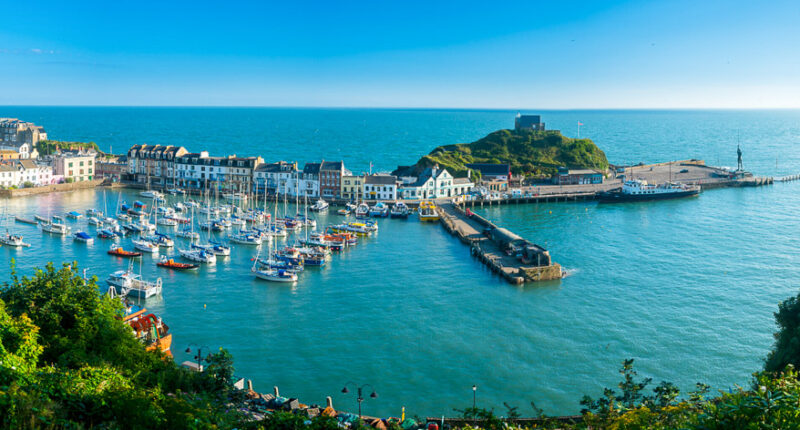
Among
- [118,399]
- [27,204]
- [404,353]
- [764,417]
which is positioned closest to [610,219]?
[404,353]

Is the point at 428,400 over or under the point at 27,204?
under

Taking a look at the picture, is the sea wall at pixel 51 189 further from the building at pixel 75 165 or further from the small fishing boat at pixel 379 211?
the small fishing boat at pixel 379 211

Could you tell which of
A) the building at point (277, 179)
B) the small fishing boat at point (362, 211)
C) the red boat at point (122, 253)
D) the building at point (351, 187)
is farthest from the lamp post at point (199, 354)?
the building at point (277, 179)

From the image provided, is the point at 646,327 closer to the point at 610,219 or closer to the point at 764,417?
the point at 764,417

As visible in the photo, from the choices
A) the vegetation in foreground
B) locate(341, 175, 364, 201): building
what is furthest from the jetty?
the vegetation in foreground

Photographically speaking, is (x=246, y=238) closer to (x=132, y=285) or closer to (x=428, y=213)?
(x=132, y=285)

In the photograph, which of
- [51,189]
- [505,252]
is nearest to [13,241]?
[51,189]
